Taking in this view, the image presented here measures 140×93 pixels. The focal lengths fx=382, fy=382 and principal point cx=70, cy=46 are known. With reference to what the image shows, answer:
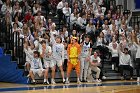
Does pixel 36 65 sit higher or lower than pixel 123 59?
lower

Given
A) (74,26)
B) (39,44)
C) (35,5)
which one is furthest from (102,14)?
(39,44)

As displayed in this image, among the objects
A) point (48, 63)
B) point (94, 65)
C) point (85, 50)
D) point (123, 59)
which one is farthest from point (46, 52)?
point (123, 59)

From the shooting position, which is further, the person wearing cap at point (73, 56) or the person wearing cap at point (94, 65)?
the person wearing cap at point (94, 65)

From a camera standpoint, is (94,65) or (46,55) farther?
(94,65)

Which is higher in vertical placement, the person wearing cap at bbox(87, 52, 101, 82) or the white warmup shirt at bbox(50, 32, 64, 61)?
the white warmup shirt at bbox(50, 32, 64, 61)

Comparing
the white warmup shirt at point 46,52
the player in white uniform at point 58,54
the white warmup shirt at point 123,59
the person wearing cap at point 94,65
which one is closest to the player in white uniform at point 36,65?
the white warmup shirt at point 46,52

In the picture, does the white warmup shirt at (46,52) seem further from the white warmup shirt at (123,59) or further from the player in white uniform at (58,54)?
the white warmup shirt at (123,59)

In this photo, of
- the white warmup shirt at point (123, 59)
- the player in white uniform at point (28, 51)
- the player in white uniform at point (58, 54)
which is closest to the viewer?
the player in white uniform at point (28, 51)

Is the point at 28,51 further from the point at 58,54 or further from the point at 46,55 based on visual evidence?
the point at 58,54

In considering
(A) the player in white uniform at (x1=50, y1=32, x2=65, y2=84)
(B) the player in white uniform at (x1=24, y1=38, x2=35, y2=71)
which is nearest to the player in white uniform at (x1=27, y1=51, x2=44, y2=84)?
(B) the player in white uniform at (x1=24, y1=38, x2=35, y2=71)

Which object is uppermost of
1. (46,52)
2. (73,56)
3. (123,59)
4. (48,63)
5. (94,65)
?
(46,52)

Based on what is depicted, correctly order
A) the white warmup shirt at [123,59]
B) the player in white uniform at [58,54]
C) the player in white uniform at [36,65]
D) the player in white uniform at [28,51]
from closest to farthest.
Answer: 1. the player in white uniform at [36,65]
2. the player in white uniform at [28,51]
3. the player in white uniform at [58,54]
4. the white warmup shirt at [123,59]

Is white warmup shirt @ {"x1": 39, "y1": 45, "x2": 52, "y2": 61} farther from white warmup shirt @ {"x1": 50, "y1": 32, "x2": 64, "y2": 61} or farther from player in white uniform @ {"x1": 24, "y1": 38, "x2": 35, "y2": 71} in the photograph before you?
player in white uniform @ {"x1": 24, "y1": 38, "x2": 35, "y2": 71}

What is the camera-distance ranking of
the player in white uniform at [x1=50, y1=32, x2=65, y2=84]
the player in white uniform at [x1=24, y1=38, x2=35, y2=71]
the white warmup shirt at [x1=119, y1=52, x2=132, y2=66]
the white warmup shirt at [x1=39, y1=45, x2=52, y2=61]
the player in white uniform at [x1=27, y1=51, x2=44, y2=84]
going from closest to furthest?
the player in white uniform at [x1=27, y1=51, x2=44, y2=84], the player in white uniform at [x1=24, y1=38, x2=35, y2=71], the white warmup shirt at [x1=39, y1=45, x2=52, y2=61], the player in white uniform at [x1=50, y1=32, x2=65, y2=84], the white warmup shirt at [x1=119, y1=52, x2=132, y2=66]
